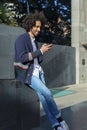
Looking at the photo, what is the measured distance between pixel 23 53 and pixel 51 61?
49.1 ft

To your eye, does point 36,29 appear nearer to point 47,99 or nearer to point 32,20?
point 32,20

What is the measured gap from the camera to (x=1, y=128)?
6.81 meters

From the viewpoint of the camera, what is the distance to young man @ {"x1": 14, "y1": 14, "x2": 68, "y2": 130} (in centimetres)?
642

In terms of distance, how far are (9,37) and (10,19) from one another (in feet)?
11.3

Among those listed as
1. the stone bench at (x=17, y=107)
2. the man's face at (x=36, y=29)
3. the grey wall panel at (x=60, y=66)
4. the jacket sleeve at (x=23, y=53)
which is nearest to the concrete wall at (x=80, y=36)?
the grey wall panel at (x=60, y=66)

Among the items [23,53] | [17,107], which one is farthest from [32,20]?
[17,107]

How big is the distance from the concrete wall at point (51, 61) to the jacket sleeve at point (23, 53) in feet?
32.7

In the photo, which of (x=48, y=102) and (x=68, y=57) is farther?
(x=68, y=57)

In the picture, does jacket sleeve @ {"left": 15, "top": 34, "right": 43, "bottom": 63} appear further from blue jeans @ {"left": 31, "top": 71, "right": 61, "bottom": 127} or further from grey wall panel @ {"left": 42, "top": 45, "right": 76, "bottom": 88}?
grey wall panel @ {"left": 42, "top": 45, "right": 76, "bottom": 88}

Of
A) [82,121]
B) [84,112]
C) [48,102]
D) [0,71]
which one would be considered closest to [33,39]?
[48,102]

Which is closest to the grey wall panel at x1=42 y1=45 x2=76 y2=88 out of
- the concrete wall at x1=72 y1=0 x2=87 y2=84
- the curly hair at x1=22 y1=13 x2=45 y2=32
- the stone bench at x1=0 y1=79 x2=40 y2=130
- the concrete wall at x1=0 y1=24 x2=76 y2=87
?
the concrete wall at x1=0 y1=24 x2=76 y2=87

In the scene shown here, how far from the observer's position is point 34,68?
6.58 meters

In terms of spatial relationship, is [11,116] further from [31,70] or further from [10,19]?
[10,19]

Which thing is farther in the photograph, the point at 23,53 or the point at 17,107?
the point at 17,107
